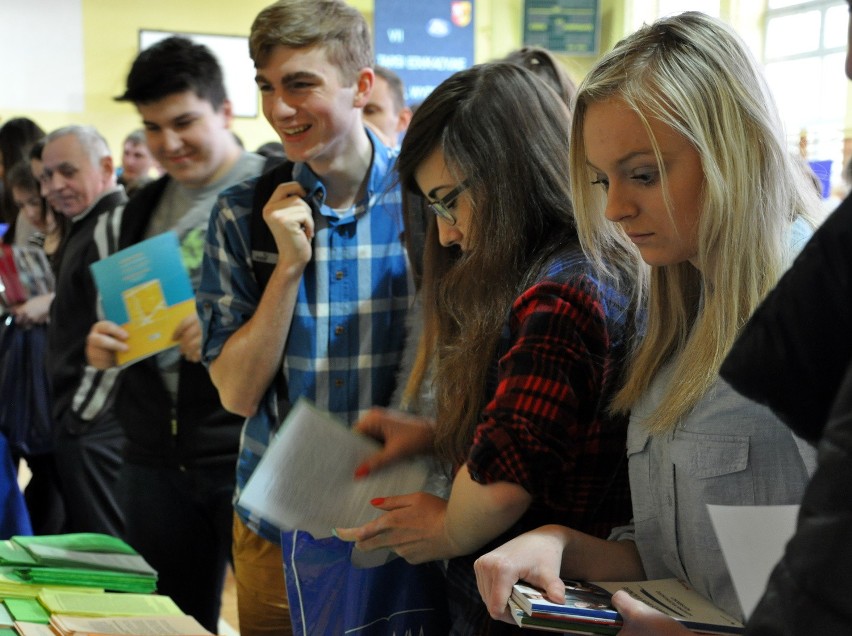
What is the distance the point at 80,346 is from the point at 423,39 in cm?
475

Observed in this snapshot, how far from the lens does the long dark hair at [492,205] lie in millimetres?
1385

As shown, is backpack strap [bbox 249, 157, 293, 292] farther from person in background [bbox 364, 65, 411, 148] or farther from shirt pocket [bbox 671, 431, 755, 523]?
person in background [bbox 364, 65, 411, 148]

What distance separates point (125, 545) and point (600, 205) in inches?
51.6

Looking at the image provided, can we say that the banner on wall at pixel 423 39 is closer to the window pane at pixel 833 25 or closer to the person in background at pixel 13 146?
the window pane at pixel 833 25

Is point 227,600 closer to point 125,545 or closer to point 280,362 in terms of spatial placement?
point 125,545

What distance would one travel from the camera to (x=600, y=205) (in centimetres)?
127

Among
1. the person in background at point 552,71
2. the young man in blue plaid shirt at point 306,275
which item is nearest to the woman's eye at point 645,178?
the person in background at point 552,71

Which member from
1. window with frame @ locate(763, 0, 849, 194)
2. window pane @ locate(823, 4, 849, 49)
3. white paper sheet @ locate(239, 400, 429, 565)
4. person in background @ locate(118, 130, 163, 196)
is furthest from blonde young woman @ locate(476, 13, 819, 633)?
window pane @ locate(823, 4, 849, 49)

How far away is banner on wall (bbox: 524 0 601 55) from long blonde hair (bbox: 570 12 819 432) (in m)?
6.59

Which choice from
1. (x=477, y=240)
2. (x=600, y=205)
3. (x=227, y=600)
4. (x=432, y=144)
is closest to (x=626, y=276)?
(x=600, y=205)

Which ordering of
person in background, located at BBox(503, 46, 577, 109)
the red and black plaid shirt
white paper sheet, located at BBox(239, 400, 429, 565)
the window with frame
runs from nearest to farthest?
the red and black plaid shirt → white paper sheet, located at BBox(239, 400, 429, 565) → person in background, located at BBox(503, 46, 577, 109) → the window with frame

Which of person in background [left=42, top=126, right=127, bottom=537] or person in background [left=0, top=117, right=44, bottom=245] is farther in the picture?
person in background [left=0, top=117, right=44, bottom=245]

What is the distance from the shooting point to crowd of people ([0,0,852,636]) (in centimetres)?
108

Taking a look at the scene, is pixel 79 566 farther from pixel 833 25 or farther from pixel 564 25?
pixel 564 25
